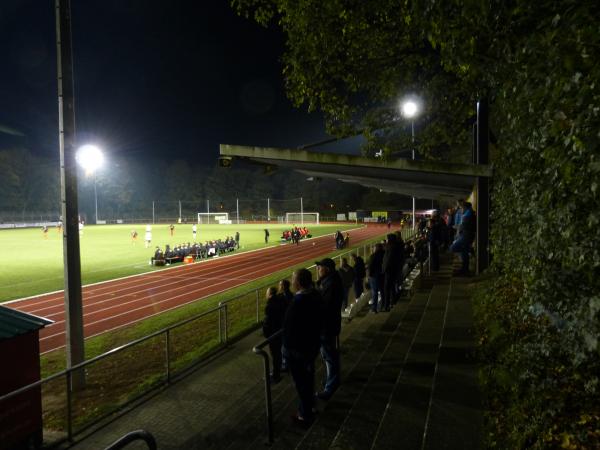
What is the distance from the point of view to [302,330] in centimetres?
445

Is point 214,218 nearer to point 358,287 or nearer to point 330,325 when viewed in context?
point 358,287

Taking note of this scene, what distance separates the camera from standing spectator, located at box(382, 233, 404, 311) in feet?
29.8

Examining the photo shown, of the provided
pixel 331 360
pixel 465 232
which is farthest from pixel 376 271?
pixel 331 360

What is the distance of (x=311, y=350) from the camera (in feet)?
14.8

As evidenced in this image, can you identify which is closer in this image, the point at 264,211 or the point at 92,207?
the point at 92,207

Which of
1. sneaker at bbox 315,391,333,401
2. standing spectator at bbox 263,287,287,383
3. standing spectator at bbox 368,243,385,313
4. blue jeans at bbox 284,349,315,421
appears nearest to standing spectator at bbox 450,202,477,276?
standing spectator at bbox 368,243,385,313

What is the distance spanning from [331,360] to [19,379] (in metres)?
4.04

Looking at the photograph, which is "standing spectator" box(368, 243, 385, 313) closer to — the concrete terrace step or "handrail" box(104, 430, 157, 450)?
the concrete terrace step

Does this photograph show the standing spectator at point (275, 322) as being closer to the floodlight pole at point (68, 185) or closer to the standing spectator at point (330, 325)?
the standing spectator at point (330, 325)

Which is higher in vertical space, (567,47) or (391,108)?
(391,108)

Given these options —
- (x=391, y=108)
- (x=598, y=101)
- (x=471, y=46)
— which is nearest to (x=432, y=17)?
(x=471, y=46)

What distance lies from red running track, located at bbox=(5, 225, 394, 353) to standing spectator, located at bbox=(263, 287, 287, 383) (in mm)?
7251

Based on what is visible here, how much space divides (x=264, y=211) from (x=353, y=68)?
11305cm

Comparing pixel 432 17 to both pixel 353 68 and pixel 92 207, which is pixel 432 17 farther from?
pixel 92 207
